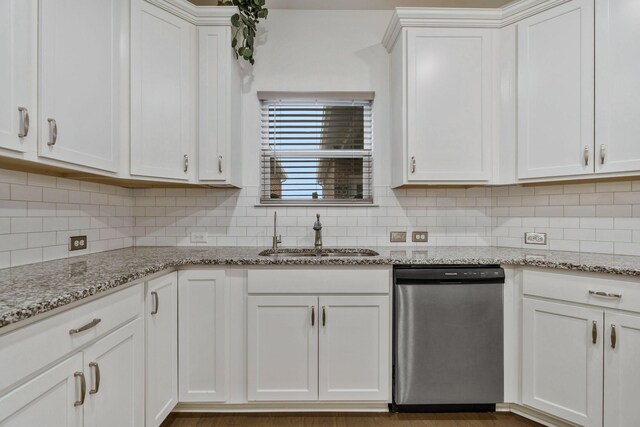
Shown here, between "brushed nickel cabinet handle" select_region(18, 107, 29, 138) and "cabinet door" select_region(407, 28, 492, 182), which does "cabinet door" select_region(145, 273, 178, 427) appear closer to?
"brushed nickel cabinet handle" select_region(18, 107, 29, 138)

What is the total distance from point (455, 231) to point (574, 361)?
1.07 m

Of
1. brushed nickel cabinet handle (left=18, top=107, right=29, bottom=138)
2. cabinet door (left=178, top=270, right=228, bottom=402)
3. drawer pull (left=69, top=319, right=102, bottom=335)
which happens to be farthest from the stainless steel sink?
brushed nickel cabinet handle (left=18, top=107, right=29, bottom=138)

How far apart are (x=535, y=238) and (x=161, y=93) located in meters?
2.68

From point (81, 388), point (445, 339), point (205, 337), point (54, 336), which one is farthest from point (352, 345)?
point (54, 336)

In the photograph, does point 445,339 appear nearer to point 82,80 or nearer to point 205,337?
point 205,337

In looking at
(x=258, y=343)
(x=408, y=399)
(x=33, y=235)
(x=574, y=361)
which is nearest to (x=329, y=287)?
(x=258, y=343)

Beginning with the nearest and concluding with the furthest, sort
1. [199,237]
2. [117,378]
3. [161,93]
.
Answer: [117,378] < [161,93] < [199,237]

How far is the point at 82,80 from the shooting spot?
151 cm

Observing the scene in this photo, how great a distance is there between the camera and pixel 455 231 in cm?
252

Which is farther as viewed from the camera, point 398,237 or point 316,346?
point 398,237

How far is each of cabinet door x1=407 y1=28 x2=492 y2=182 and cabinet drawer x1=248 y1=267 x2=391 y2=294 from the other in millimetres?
771

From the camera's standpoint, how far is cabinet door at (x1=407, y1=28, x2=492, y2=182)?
216 centimetres

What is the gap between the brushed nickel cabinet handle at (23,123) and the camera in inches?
46.9

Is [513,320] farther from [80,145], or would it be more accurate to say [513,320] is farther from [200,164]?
[80,145]
